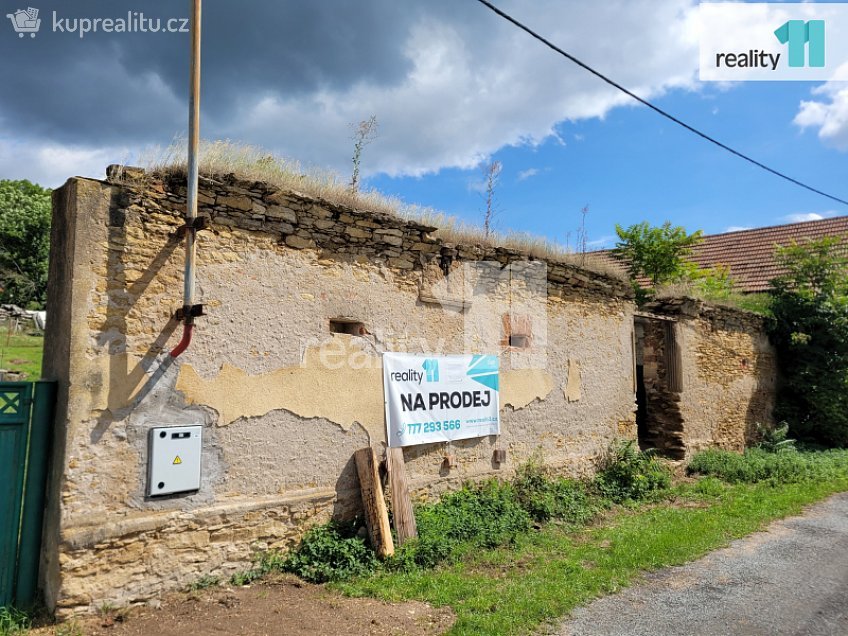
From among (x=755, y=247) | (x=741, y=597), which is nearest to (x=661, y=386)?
(x=741, y=597)

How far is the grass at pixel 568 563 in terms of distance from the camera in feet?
14.6

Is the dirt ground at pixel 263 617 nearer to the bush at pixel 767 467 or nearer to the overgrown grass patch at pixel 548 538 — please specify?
the overgrown grass patch at pixel 548 538

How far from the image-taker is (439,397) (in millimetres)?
6594

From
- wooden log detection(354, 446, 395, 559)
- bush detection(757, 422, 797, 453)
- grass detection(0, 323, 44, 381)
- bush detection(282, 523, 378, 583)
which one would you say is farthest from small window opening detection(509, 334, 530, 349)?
grass detection(0, 323, 44, 381)

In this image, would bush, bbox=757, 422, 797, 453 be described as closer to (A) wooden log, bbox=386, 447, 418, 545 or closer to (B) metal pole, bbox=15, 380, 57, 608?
(A) wooden log, bbox=386, 447, 418, 545

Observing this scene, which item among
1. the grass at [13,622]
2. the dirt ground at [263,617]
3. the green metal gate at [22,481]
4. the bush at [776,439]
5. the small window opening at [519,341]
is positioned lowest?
the dirt ground at [263,617]

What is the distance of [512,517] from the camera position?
21.7 ft

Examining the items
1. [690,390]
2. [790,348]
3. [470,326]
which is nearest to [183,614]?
[470,326]

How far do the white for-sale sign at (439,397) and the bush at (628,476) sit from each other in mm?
2499

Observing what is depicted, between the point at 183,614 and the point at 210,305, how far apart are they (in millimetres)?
2450

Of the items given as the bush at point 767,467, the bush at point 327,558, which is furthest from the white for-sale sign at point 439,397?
the bush at point 767,467

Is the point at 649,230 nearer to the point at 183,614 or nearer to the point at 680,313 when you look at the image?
the point at 680,313

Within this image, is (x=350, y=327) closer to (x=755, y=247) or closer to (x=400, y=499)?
(x=400, y=499)

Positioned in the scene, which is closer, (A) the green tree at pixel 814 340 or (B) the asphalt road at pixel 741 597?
(B) the asphalt road at pixel 741 597
